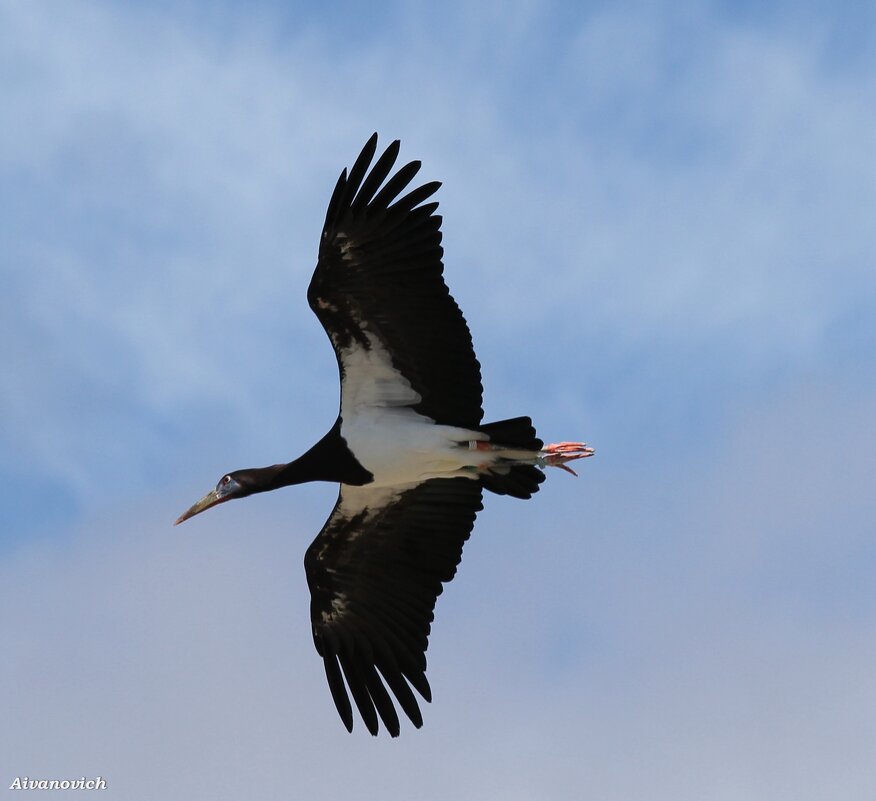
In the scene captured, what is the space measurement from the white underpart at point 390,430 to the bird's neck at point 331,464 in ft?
0.25

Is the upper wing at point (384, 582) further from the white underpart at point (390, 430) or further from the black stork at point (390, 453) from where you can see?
the white underpart at point (390, 430)

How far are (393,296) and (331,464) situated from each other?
1.90m

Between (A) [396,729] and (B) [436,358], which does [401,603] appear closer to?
(A) [396,729]

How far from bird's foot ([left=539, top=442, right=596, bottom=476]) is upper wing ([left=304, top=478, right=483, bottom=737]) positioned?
2.45 ft

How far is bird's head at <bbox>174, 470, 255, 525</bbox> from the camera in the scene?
61.1 feet

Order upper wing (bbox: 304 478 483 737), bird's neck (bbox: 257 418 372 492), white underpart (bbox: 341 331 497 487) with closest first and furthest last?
1. white underpart (bbox: 341 331 497 487)
2. bird's neck (bbox: 257 418 372 492)
3. upper wing (bbox: 304 478 483 737)

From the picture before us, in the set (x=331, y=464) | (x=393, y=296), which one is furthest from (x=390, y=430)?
(x=393, y=296)

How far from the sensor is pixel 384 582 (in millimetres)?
18391

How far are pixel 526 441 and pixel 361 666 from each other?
2920 millimetres

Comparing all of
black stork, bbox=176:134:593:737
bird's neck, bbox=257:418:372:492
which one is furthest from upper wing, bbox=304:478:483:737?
bird's neck, bbox=257:418:372:492

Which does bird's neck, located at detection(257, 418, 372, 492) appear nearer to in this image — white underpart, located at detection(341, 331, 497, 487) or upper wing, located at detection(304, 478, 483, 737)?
white underpart, located at detection(341, 331, 497, 487)

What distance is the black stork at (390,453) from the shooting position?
16547 millimetres

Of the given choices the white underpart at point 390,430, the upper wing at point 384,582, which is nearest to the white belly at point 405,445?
the white underpart at point 390,430

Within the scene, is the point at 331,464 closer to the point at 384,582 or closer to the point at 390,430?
the point at 390,430
